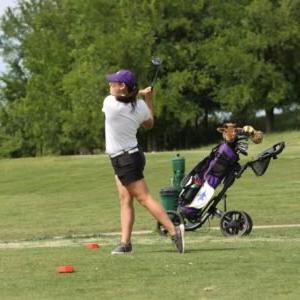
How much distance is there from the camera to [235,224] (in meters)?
11.2

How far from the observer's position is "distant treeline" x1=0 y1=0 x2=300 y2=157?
190ft

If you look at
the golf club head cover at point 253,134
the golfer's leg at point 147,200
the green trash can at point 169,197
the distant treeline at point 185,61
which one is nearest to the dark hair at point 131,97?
the golfer's leg at point 147,200

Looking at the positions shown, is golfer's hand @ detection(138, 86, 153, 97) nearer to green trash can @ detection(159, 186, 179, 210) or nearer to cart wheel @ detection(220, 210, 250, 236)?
cart wheel @ detection(220, 210, 250, 236)

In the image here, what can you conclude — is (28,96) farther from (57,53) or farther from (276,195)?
(276,195)

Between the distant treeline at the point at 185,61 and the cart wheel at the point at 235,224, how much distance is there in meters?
44.8

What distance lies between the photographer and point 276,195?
21469 mm

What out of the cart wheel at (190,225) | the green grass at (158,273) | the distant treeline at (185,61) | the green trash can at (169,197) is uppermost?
the distant treeline at (185,61)

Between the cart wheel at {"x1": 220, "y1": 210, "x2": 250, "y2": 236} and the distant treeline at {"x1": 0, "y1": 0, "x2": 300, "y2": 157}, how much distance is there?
44828mm

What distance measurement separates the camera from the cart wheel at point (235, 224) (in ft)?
36.7

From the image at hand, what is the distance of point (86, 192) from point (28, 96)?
45570 millimetres

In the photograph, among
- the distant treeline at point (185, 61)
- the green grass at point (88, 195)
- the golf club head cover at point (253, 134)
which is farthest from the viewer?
the distant treeline at point (185, 61)

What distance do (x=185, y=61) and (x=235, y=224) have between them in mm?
50241

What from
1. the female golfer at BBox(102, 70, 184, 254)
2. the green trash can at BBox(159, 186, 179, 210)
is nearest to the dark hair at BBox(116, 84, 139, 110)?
the female golfer at BBox(102, 70, 184, 254)

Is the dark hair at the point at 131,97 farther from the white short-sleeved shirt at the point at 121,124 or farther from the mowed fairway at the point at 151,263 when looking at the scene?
the mowed fairway at the point at 151,263
